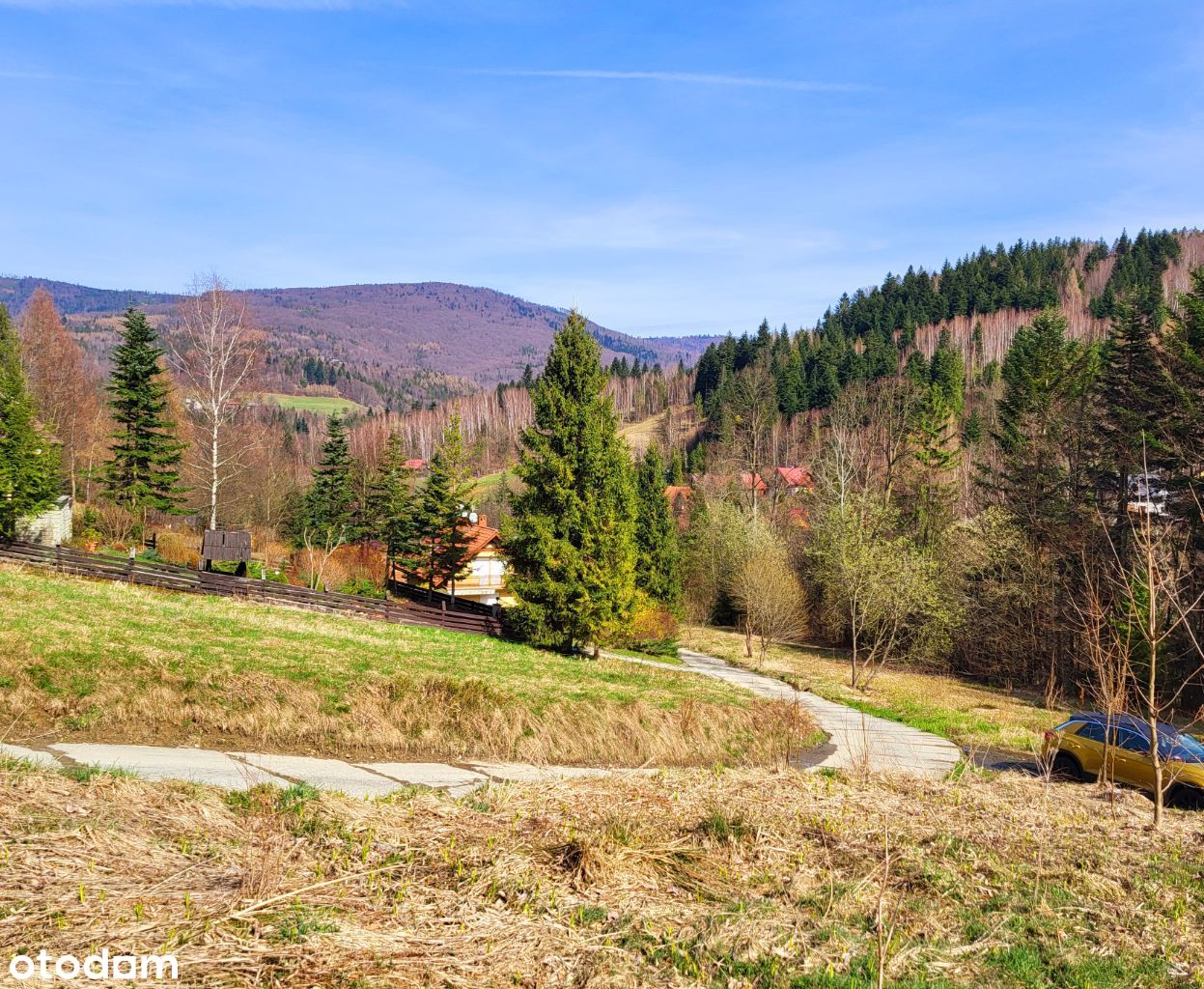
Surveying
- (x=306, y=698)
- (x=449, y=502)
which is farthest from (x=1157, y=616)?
(x=449, y=502)

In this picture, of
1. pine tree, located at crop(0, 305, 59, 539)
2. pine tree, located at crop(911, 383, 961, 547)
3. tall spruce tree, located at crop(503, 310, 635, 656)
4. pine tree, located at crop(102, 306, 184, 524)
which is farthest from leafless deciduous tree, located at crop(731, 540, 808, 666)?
pine tree, located at crop(0, 305, 59, 539)

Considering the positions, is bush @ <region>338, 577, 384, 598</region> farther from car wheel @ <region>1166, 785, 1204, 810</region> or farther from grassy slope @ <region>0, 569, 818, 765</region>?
car wheel @ <region>1166, 785, 1204, 810</region>

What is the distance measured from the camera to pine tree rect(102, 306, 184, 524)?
36969mm

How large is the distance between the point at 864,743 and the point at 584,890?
6.47m

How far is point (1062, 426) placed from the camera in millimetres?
36031

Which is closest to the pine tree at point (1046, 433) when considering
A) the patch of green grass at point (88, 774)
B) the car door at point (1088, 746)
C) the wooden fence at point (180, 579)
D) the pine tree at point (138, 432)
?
the car door at point (1088, 746)

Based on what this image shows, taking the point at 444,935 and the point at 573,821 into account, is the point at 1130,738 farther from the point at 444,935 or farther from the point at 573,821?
the point at 444,935

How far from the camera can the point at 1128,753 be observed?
13.8 metres

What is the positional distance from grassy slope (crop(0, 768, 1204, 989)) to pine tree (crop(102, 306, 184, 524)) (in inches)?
1333

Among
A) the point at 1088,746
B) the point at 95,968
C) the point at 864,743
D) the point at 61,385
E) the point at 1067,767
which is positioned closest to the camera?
the point at 95,968

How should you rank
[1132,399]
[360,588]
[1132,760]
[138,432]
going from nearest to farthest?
[1132,760]
[1132,399]
[138,432]
[360,588]

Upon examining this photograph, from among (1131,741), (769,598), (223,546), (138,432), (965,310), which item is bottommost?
(769,598)

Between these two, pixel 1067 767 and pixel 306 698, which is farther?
pixel 1067 767

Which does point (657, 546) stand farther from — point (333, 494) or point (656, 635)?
point (333, 494)
